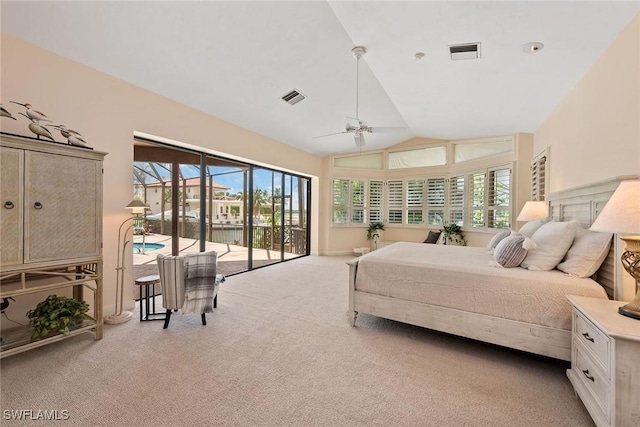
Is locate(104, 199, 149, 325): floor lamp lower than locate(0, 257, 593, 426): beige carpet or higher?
higher

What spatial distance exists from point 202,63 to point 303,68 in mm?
1230

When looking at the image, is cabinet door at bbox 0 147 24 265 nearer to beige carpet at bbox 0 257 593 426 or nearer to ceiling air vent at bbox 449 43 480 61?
beige carpet at bbox 0 257 593 426

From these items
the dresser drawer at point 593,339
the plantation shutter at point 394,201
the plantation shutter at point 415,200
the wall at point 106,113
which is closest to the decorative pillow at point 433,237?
the plantation shutter at point 415,200

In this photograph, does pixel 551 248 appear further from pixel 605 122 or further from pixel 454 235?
pixel 454 235

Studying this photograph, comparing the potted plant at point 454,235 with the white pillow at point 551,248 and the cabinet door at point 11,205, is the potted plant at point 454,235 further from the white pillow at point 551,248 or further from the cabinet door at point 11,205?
the cabinet door at point 11,205

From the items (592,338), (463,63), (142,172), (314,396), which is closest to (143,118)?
(142,172)

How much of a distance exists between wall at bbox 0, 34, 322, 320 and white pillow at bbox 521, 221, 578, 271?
4.21 metres

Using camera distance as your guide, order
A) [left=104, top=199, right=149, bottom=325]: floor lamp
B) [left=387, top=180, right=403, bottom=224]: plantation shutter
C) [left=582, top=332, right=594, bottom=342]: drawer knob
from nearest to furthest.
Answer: [left=582, top=332, right=594, bottom=342]: drawer knob < [left=104, top=199, right=149, bottom=325]: floor lamp < [left=387, top=180, right=403, bottom=224]: plantation shutter

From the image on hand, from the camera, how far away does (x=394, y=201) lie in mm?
7352

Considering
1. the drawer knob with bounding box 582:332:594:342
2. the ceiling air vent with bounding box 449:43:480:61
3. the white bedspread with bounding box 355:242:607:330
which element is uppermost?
the ceiling air vent with bounding box 449:43:480:61

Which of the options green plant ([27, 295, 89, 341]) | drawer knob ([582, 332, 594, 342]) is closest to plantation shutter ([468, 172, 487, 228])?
drawer knob ([582, 332, 594, 342])

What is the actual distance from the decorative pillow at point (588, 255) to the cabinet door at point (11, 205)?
14.0ft

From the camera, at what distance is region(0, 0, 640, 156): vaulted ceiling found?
233 centimetres

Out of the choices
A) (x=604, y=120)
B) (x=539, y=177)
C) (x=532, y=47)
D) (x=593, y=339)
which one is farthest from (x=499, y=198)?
(x=593, y=339)
